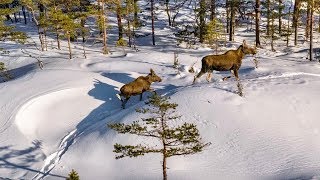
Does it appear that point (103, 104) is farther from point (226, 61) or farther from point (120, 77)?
point (226, 61)

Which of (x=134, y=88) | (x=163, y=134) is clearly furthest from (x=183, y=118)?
(x=163, y=134)

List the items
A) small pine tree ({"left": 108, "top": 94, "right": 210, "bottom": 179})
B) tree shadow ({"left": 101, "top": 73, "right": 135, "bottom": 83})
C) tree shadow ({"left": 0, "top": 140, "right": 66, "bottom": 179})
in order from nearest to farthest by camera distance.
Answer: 1. small pine tree ({"left": 108, "top": 94, "right": 210, "bottom": 179})
2. tree shadow ({"left": 0, "top": 140, "right": 66, "bottom": 179})
3. tree shadow ({"left": 101, "top": 73, "right": 135, "bottom": 83})

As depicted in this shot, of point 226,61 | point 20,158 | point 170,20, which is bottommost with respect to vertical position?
point 20,158

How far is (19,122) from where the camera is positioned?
23797 mm

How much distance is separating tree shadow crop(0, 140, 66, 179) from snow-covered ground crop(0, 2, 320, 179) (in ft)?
0.16

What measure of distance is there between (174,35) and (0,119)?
26.6 metres

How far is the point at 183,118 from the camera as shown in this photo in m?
20.9

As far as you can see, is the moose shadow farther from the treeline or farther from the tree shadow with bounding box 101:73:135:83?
the treeline

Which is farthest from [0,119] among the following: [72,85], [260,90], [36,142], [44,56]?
[44,56]

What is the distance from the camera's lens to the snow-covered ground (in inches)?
729

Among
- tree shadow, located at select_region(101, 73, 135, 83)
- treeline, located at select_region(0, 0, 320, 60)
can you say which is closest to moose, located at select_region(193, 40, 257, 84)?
tree shadow, located at select_region(101, 73, 135, 83)

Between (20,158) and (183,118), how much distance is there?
25.8ft

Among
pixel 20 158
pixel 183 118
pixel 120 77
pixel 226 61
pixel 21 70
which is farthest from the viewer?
pixel 21 70

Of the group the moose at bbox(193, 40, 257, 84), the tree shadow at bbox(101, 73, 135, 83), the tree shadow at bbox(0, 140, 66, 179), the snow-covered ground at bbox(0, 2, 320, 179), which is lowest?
the tree shadow at bbox(0, 140, 66, 179)
